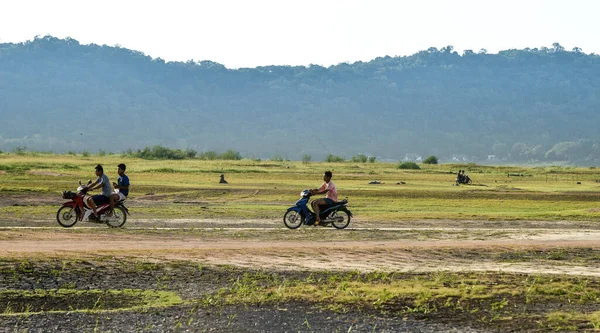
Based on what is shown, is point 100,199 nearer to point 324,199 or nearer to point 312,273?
point 324,199

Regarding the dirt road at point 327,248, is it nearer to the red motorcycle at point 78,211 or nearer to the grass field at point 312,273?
the grass field at point 312,273

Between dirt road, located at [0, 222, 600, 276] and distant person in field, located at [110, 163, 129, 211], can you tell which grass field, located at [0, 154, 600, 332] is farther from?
distant person in field, located at [110, 163, 129, 211]

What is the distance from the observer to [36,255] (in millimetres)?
18969

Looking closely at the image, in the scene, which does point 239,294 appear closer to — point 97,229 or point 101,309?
point 101,309

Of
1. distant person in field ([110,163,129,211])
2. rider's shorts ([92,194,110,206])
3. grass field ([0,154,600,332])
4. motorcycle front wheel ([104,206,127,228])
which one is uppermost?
distant person in field ([110,163,129,211])

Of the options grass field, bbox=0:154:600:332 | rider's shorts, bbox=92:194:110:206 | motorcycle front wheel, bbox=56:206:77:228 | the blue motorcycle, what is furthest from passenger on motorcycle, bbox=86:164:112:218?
the blue motorcycle

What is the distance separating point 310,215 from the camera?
91.8ft

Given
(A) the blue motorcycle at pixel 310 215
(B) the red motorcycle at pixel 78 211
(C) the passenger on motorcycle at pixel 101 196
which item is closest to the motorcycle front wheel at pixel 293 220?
(A) the blue motorcycle at pixel 310 215

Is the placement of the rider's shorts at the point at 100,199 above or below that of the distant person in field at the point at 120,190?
below

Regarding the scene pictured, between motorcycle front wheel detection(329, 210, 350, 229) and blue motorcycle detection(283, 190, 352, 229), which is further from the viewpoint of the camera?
motorcycle front wheel detection(329, 210, 350, 229)

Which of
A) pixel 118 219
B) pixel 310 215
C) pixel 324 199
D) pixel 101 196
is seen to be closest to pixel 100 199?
pixel 101 196

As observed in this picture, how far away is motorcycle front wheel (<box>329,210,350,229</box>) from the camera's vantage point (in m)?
28.1

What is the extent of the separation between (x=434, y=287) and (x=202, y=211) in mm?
22720

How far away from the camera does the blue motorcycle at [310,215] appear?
27922mm
